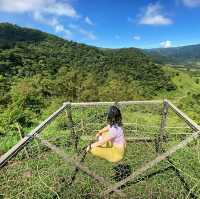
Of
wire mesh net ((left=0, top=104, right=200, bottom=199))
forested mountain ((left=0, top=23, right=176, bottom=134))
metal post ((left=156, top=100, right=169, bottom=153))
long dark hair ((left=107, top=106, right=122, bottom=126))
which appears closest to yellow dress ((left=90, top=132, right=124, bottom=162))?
wire mesh net ((left=0, top=104, right=200, bottom=199))

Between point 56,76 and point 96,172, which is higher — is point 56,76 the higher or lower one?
the lower one

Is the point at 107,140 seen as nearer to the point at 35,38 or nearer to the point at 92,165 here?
the point at 92,165

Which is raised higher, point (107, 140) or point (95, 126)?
point (107, 140)

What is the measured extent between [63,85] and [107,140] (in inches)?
682

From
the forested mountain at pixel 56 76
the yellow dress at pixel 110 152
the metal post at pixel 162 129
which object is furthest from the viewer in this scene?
the forested mountain at pixel 56 76

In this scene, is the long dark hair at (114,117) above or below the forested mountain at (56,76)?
above

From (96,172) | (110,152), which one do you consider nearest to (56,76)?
(96,172)

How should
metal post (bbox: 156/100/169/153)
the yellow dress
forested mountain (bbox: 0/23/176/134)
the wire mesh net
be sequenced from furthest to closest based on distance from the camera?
1. forested mountain (bbox: 0/23/176/134)
2. metal post (bbox: 156/100/169/153)
3. the yellow dress
4. the wire mesh net

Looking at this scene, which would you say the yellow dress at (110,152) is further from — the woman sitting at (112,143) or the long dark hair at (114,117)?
the long dark hair at (114,117)

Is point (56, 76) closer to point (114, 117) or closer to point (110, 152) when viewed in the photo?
point (114, 117)

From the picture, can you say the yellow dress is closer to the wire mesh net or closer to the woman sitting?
the woman sitting

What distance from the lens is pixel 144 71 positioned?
2438 inches

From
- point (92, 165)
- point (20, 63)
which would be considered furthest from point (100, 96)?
point (92, 165)

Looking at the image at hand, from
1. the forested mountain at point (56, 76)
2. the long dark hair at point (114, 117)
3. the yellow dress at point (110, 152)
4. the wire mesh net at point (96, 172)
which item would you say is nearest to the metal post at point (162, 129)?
the wire mesh net at point (96, 172)
